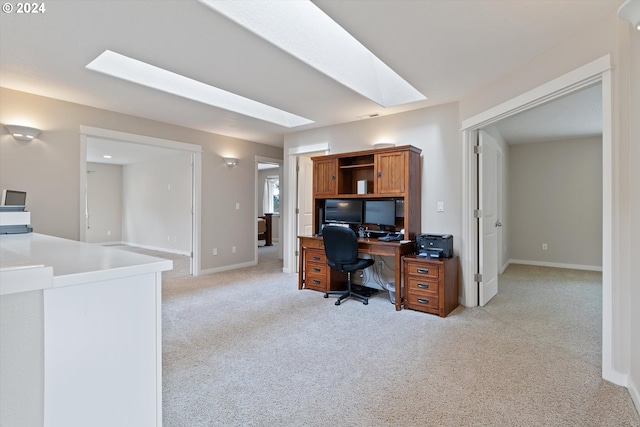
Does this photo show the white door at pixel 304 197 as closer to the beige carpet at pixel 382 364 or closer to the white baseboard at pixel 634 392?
the beige carpet at pixel 382 364

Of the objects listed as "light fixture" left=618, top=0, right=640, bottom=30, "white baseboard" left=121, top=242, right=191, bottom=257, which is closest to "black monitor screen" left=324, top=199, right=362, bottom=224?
"light fixture" left=618, top=0, right=640, bottom=30

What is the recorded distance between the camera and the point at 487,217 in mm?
3789

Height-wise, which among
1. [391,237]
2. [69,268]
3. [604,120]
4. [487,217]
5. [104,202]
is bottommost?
[391,237]

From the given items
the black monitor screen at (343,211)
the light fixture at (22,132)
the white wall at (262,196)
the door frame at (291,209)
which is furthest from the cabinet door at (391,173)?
the white wall at (262,196)

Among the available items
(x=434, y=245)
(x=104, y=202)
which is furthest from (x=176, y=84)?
(x=104, y=202)

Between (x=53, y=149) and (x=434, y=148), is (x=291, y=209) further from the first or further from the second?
(x=53, y=149)

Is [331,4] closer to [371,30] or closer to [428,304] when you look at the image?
[371,30]

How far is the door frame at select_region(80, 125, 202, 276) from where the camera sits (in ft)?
12.4

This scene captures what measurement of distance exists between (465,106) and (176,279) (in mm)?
4648

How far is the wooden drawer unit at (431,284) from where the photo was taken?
3.25 metres

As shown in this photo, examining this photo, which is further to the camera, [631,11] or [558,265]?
[558,265]

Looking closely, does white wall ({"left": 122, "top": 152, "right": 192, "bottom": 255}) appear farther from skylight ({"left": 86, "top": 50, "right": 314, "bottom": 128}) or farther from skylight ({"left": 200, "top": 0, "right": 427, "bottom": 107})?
skylight ({"left": 200, "top": 0, "right": 427, "bottom": 107})

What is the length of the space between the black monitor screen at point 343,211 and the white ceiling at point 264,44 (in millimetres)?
1389

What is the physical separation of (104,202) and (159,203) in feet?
7.09
